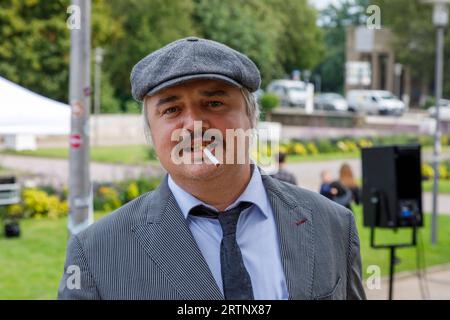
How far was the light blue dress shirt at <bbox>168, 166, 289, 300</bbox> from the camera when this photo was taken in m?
2.02

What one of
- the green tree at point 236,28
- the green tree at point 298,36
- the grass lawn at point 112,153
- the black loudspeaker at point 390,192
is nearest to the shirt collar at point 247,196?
the black loudspeaker at point 390,192

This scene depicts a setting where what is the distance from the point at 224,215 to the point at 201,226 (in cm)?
7

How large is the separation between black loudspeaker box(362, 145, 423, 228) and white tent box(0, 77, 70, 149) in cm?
326

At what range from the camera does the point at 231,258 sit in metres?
2.00

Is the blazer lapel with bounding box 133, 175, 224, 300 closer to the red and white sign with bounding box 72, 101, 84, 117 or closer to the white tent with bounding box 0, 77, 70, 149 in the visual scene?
the red and white sign with bounding box 72, 101, 84, 117

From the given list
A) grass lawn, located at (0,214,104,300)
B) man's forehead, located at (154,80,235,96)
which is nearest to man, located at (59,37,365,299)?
man's forehead, located at (154,80,235,96)

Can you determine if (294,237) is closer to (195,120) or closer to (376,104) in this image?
(195,120)

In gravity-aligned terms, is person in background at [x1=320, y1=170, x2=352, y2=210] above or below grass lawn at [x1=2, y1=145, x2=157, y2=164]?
above

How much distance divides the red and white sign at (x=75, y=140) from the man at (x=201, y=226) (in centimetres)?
406

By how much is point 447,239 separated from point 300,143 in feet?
49.2

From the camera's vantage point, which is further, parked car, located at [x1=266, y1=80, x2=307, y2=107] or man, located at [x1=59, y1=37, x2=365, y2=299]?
parked car, located at [x1=266, y1=80, x2=307, y2=107]

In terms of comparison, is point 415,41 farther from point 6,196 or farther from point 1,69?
point 6,196

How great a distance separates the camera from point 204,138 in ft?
6.41

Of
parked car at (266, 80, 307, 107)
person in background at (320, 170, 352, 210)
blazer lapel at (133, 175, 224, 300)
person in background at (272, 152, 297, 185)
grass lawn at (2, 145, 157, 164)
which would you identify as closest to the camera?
blazer lapel at (133, 175, 224, 300)
